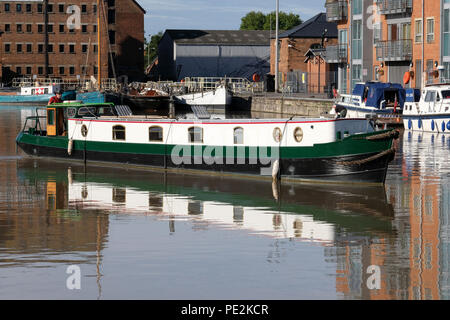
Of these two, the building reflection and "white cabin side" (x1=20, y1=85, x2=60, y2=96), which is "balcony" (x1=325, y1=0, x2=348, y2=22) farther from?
the building reflection

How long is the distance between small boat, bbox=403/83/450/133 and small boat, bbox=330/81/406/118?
1.66 m

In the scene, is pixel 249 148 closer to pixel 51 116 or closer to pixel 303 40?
pixel 51 116

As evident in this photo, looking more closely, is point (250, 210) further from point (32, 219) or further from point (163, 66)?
point (163, 66)

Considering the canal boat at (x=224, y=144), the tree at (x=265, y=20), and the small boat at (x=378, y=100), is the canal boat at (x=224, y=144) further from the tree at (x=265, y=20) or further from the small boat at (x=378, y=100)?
the tree at (x=265, y=20)

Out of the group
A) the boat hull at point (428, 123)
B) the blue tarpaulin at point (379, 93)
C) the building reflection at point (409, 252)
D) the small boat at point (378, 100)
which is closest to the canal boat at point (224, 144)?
the building reflection at point (409, 252)

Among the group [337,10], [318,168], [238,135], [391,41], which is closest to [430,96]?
Answer: [391,41]

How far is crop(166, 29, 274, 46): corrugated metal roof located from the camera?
122 meters

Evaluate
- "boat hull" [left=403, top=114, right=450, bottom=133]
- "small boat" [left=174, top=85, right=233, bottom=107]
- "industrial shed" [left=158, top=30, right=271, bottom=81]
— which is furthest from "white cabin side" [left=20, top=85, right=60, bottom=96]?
"boat hull" [left=403, top=114, right=450, bottom=133]

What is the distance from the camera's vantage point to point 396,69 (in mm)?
63781

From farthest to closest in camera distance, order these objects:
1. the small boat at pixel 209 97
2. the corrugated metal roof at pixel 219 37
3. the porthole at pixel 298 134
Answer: the corrugated metal roof at pixel 219 37 < the small boat at pixel 209 97 < the porthole at pixel 298 134

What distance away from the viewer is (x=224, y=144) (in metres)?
30.0

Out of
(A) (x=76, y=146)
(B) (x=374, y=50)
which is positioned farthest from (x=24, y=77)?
(A) (x=76, y=146)

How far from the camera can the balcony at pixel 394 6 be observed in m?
60.9

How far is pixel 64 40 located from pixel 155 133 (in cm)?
9500
